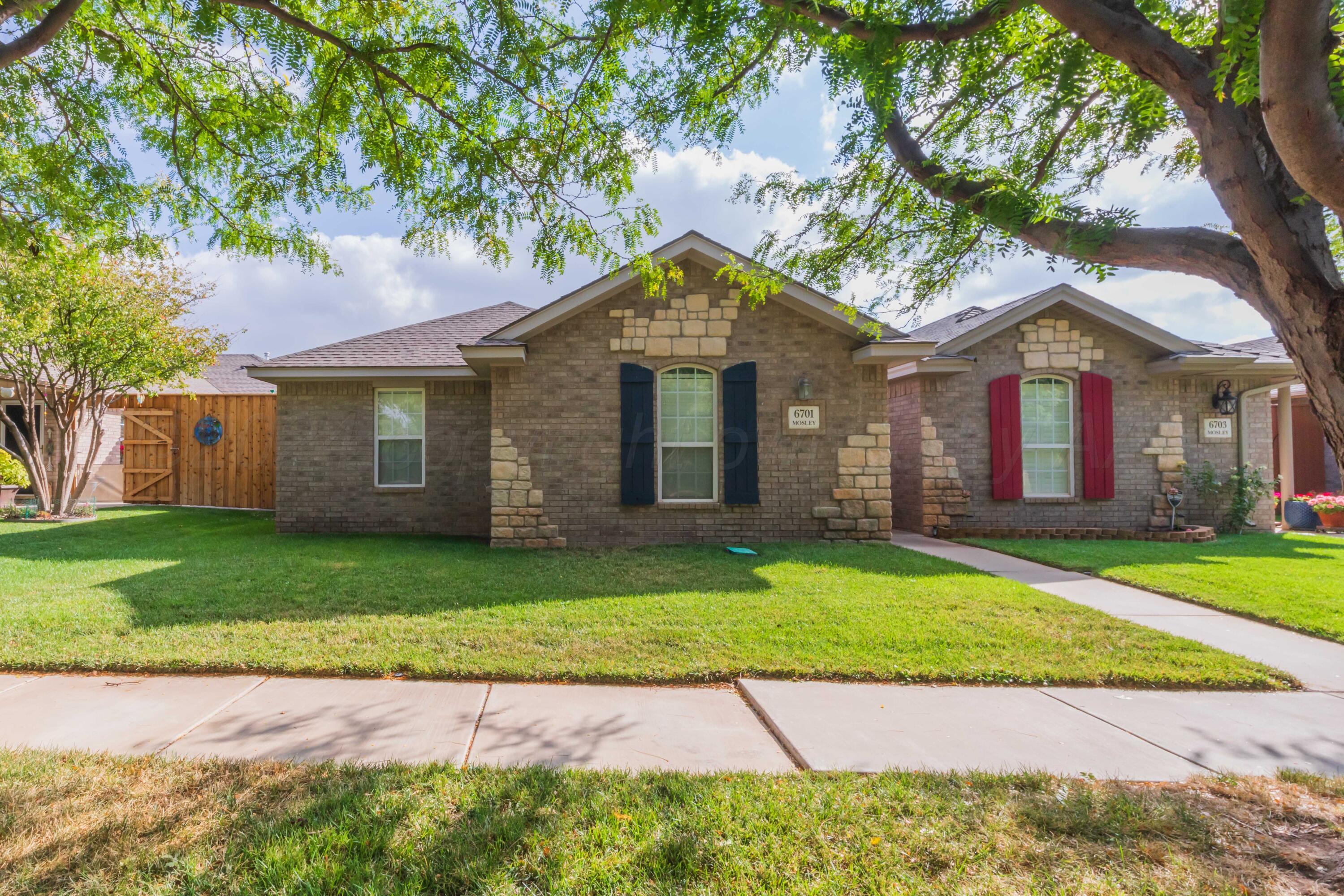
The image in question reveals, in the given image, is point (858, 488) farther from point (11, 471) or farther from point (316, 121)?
point (11, 471)

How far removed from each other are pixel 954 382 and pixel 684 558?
6.05 m

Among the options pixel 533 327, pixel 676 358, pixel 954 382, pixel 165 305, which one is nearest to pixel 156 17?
pixel 533 327

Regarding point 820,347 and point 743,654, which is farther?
point 820,347

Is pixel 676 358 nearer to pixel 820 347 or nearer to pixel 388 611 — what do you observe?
pixel 820 347

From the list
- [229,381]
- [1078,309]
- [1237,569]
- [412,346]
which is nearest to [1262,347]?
[1078,309]

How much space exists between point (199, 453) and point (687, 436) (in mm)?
11726

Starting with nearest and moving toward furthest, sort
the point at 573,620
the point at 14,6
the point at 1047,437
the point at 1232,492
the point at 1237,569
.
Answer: the point at 14,6 → the point at 573,620 → the point at 1237,569 → the point at 1047,437 → the point at 1232,492

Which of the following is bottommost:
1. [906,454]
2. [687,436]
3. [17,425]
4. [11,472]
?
[11,472]

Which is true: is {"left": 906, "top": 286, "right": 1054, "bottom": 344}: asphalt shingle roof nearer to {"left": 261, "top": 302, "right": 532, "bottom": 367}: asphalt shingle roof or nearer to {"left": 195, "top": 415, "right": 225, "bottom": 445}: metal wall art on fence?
{"left": 261, "top": 302, "right": 532, "bottom": 367}: asphalt shingle roof

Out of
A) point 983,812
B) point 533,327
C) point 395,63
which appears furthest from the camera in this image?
point 533,327

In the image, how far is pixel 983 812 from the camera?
236 cm

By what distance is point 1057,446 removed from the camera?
10.6 metres

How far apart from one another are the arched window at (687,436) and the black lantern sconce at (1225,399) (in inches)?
360

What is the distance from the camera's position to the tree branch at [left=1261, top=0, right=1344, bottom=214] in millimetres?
1910
